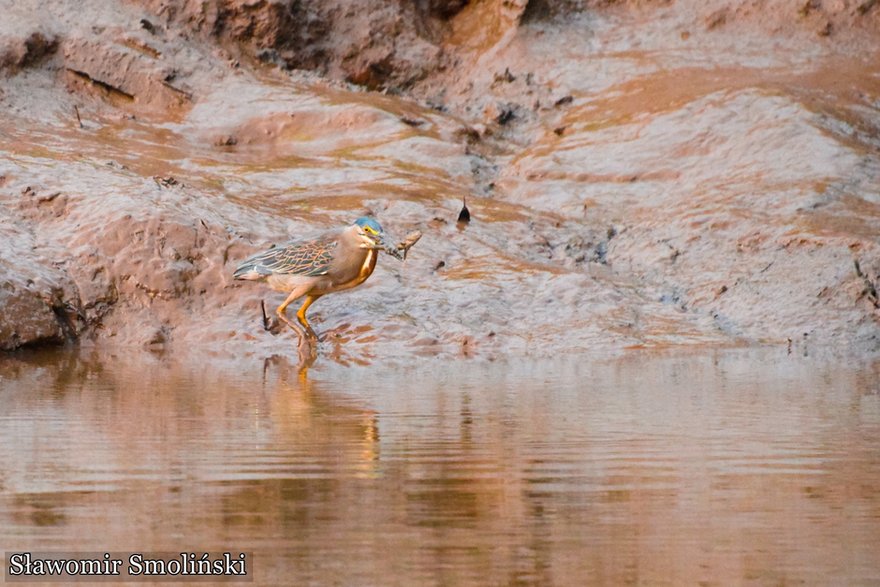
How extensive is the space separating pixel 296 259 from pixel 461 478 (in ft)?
18.2

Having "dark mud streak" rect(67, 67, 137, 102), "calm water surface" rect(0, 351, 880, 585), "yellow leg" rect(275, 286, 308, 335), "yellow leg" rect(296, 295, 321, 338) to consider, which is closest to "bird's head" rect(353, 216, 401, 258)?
"yellow leg" rect(275, 286, 308, 335)

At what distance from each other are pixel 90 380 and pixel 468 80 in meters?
8.37

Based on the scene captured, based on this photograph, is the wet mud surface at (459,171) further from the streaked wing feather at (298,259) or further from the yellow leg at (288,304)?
the streaked wing feather at (298,259)

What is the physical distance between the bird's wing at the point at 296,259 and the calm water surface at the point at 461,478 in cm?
218

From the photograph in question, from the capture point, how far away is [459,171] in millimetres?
13531

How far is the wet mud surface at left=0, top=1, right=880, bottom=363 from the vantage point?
10.8 meters

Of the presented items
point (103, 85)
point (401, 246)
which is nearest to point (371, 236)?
point (401, 246)

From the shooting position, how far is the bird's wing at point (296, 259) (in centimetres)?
995

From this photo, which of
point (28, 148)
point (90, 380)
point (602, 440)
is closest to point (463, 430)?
point (602, 440)

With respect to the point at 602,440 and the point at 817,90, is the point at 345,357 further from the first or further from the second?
the point at 817,90

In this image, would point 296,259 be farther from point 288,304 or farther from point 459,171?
point 459,171

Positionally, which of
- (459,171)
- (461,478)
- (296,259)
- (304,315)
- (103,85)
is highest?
(461,478)

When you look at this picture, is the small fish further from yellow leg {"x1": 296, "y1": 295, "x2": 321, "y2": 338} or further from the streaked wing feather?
yellow leg {"x1": 296, "y1": 295, "x2": 321, "y2": 338}

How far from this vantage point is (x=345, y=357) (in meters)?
10.0
